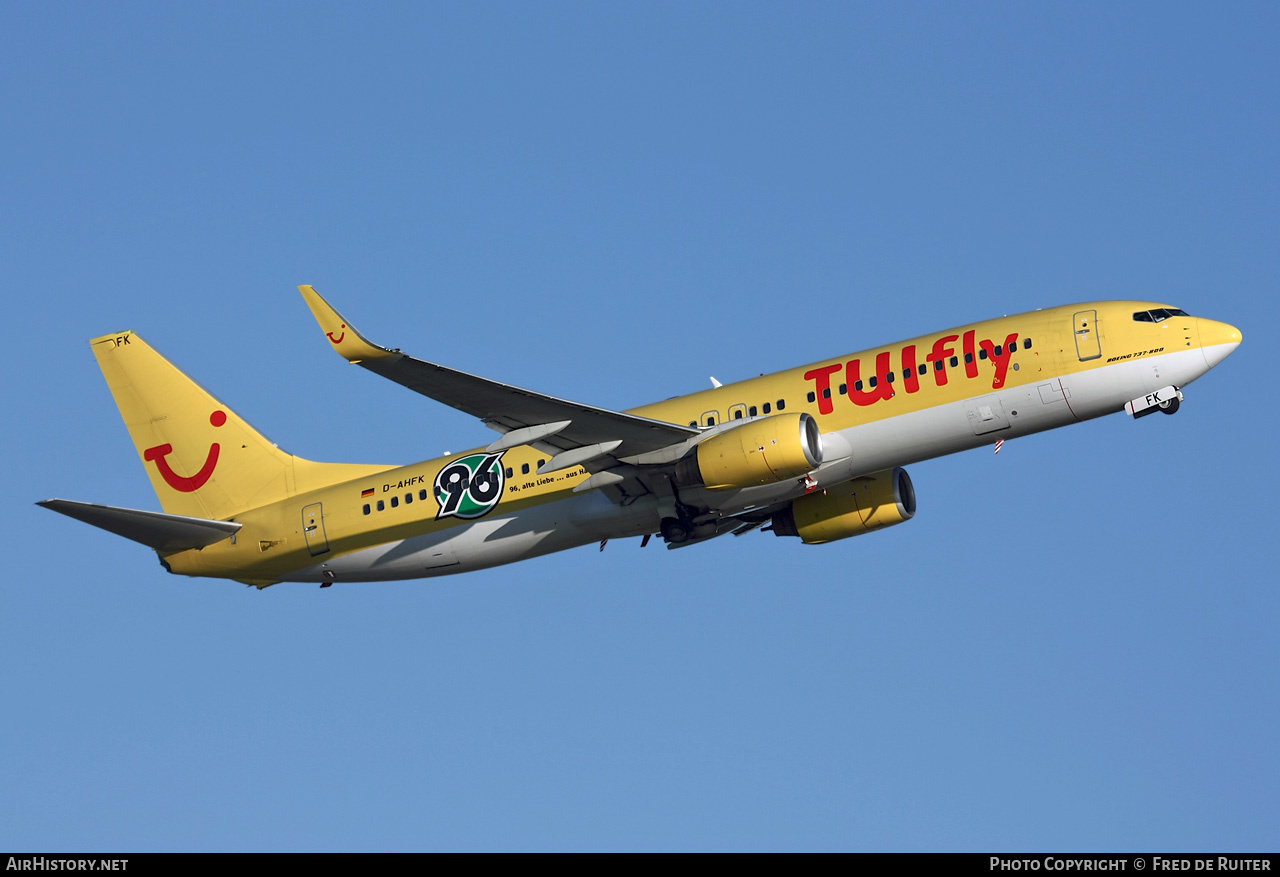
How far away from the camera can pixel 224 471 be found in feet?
167

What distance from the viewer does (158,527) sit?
1844 inches

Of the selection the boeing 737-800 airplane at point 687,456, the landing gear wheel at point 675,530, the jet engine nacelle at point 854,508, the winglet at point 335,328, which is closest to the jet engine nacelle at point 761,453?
the boeing 737-800 airplane at point 687,456

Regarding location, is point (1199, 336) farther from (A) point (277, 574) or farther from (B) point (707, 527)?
(A) point (277, 574)

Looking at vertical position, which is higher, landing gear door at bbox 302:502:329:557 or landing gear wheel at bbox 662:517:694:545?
landing gear door at bbox 302:502:329:557

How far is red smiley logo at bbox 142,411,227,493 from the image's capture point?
51000 millimetres

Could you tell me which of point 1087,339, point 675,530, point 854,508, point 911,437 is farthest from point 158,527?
point 1087,339

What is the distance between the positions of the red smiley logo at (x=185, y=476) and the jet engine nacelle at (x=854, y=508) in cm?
2033

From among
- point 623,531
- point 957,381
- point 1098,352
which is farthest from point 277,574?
point 1098,352

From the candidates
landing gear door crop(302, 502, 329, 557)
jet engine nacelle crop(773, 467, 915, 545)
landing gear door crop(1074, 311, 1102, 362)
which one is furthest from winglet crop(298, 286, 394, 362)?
landing gear door crop(1074, 311, 1102, 362)

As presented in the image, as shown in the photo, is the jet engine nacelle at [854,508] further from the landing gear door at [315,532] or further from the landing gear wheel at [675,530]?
the landing gear door at [315,532]

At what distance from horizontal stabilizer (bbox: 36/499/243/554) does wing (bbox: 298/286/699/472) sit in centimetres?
1131

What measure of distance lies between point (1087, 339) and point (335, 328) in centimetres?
2090

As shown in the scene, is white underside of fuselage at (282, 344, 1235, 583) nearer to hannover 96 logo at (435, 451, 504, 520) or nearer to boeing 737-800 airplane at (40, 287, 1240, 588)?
boeing 737-800 airplane at (40, 287, 1240, 588)
